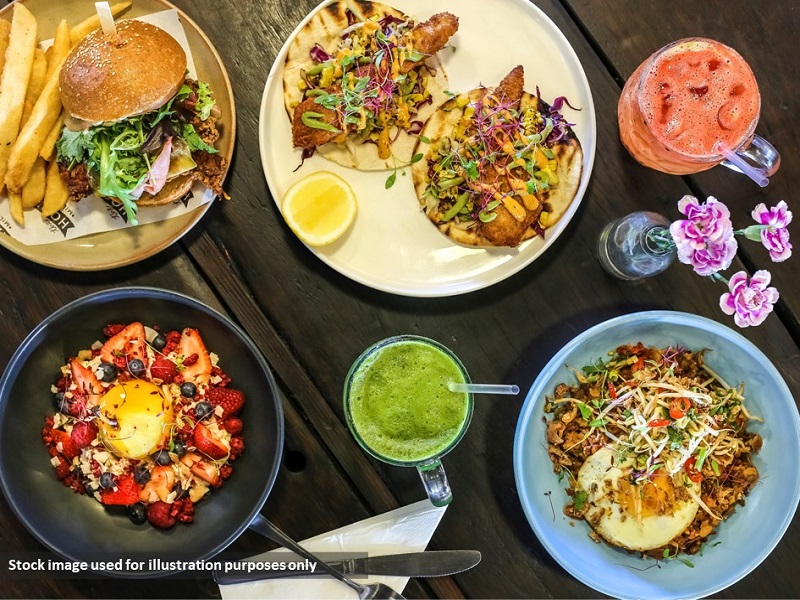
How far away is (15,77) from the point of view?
2412mm

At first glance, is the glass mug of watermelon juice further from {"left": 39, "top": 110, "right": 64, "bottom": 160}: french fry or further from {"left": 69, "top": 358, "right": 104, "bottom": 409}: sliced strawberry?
{"left": 69, "top": 358, "right": 104, "bottom": 409}: sliced strawberry

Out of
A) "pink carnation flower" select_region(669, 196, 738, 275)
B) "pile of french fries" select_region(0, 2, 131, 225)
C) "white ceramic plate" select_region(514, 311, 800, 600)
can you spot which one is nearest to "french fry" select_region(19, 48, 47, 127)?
"pile of french fries" select_region(0, 2, 131, 225)

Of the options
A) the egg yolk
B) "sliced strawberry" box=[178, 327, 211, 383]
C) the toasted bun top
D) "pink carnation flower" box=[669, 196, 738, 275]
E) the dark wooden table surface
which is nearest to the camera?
"pink carnation flower" box=[669, 196, 738, 275]

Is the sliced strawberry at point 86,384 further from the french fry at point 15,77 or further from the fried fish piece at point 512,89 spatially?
the fried fish piece at point 512,89

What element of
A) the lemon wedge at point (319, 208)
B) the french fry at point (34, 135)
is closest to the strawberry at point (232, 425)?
the lemon wedge at point (319, 208)

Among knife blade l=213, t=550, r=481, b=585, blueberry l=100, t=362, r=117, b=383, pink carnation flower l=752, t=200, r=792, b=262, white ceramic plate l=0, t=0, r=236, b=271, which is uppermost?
white ceramic plate l=0, t=0, r=236, b=271

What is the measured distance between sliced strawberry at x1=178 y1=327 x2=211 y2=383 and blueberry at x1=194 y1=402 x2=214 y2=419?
0.10 m

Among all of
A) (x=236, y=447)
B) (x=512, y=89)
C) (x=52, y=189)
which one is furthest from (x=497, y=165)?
(x=52, y=189)

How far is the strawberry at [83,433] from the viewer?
96.2 inches

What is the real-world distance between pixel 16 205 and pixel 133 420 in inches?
35.9

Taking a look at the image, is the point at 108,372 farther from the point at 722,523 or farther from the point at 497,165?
the point at 722,523

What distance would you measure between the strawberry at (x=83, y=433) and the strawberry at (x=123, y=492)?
0.61ft

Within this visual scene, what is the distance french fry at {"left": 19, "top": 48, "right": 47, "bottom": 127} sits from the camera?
97.3 inches

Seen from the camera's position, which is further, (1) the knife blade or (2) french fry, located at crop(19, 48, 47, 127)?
(1) the knife blade
